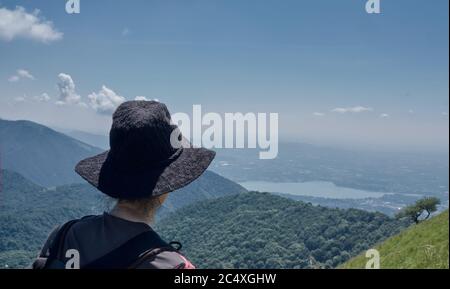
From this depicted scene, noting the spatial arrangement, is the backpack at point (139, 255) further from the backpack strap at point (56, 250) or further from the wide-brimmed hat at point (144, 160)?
the wide-brimmed hat at point (144, 160)

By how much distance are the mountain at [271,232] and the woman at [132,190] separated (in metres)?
72.7

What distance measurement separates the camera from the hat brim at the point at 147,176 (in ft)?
7.42

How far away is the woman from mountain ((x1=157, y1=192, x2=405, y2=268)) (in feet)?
239

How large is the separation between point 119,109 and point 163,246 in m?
0.89

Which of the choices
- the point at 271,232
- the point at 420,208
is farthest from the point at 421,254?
the point at 271,232

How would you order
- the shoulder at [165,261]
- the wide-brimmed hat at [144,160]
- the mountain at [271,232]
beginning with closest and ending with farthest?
the shoulder at [165,261], the wide-brimmed hat at [144,160], the mountain at [271,232]

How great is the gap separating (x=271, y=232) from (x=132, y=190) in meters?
121

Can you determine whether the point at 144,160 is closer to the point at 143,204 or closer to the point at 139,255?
the point at 143,204

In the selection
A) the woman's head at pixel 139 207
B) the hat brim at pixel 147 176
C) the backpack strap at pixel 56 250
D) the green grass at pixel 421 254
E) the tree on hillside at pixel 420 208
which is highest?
the hat brim at pixel 147 176

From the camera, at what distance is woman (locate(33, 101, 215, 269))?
2.03 meters

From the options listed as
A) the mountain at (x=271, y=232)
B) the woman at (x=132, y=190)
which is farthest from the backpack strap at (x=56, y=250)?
the mountain at (x=271, y=232)

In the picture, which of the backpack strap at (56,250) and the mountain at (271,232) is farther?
the mountain at (271,232)
